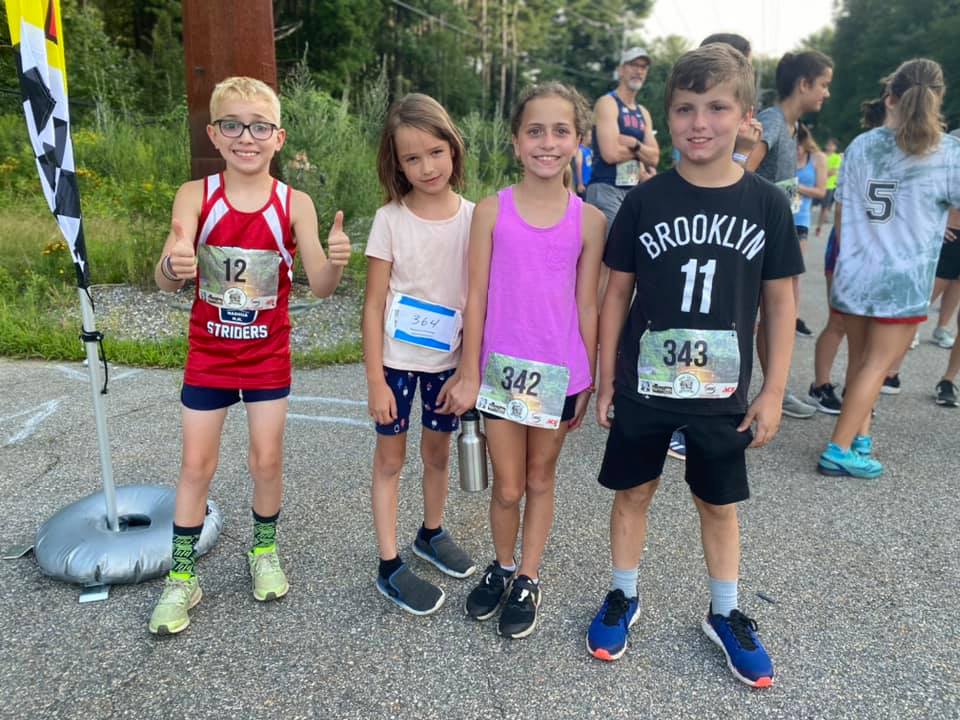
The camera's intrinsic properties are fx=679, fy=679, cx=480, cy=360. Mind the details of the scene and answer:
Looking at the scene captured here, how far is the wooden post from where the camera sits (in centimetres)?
556

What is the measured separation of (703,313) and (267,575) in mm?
1778

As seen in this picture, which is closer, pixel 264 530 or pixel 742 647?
pixel 742 647

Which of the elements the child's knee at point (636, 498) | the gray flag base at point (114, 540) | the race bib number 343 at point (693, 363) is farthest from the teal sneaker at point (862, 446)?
the gray flag base at point (114, 540)

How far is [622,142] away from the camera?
476 centimetres

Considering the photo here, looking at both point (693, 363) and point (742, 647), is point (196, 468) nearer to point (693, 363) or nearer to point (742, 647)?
point (693, 363)

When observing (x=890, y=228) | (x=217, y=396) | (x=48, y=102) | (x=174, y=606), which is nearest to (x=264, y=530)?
(x=174, y=606)

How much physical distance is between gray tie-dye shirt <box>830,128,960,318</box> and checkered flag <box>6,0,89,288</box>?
11.8 feet

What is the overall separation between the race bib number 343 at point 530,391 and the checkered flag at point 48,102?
1.58m

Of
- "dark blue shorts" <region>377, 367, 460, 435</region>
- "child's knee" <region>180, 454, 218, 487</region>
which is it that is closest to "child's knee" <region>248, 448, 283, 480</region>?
"child's knee" <region>180, 454, 218, 487</region>

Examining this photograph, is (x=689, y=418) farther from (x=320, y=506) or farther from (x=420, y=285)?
(x=320, y=506)

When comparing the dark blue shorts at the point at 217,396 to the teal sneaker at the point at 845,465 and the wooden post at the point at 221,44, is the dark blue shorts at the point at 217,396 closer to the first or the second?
the teal sneaker at the point at 845,465

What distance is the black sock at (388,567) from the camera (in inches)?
98.7

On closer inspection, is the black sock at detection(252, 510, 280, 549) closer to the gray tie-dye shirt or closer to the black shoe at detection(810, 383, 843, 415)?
the gray tie-dye shirt

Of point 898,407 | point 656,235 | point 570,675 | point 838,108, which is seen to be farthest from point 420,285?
point 838,108
